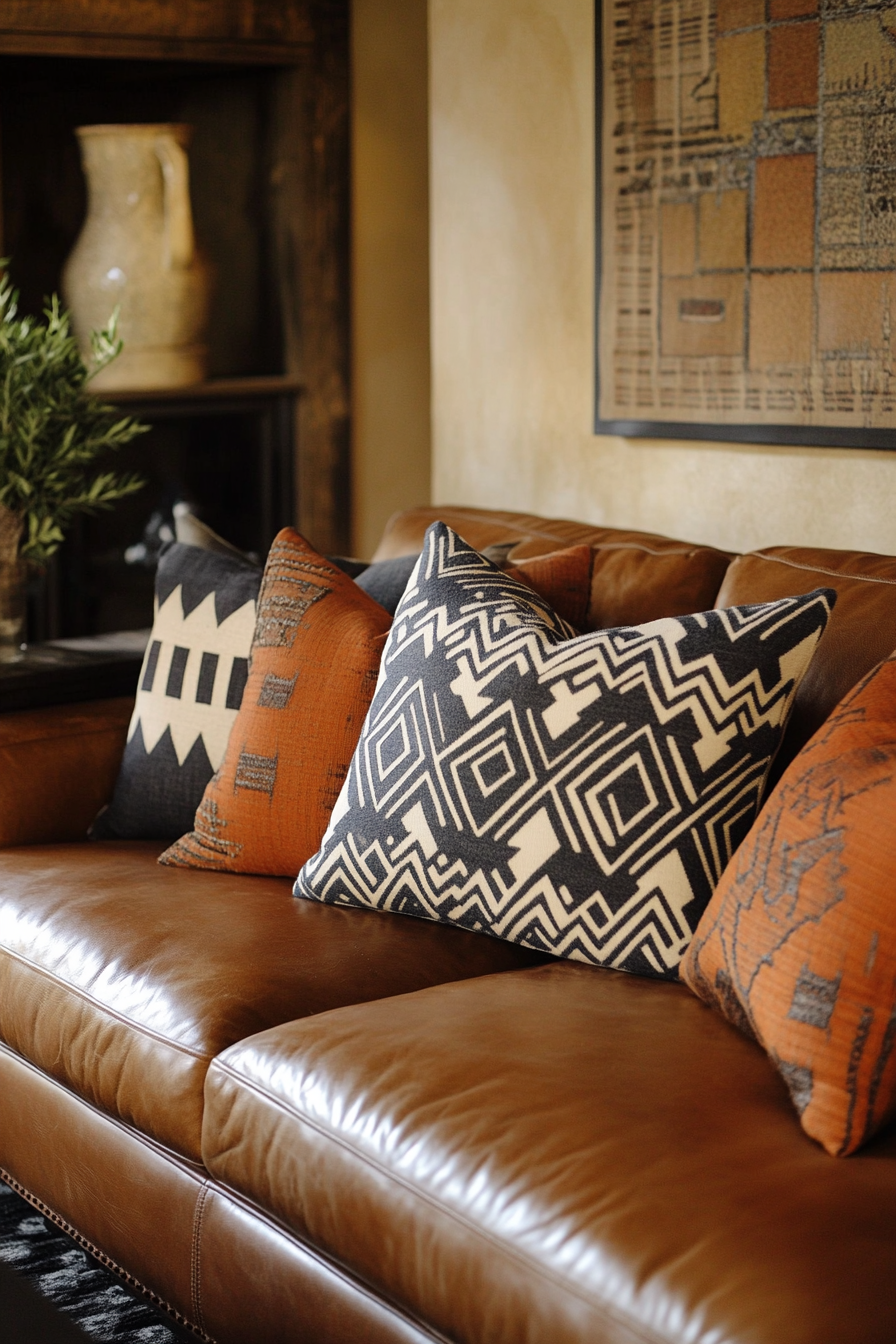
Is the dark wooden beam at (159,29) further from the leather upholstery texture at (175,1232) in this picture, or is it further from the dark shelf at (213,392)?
the leather upholstery texture at (175,1232)

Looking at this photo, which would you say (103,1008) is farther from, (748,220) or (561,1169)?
(748,220)

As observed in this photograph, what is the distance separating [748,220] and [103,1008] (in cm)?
157

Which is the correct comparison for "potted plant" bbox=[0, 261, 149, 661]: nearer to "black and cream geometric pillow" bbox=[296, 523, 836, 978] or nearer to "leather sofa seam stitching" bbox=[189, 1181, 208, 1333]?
"black and cream geometric pillow" bbox=[296, 523, 836, 978]

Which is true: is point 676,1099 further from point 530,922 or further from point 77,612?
point 77,612

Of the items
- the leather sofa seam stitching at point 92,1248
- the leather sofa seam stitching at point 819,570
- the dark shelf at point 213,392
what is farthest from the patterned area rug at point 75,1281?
the dark shelf at point 213,392

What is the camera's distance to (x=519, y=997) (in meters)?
1.49

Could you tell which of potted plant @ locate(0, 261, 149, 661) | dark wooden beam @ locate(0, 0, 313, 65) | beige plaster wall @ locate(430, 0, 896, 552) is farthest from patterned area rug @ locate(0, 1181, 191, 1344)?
dark wooden beam @ locate(0, 0, 313, 65)

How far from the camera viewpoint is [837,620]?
68.0 inches

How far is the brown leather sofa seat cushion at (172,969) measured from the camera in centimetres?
153

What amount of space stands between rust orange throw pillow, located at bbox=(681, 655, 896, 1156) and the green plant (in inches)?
57.2

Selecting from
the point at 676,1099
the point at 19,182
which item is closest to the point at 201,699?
the point at 676,1099

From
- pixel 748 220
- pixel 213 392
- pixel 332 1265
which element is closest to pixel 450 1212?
pixel 332 1265

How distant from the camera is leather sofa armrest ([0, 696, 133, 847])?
2168 millimetres

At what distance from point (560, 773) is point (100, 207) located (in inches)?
108
